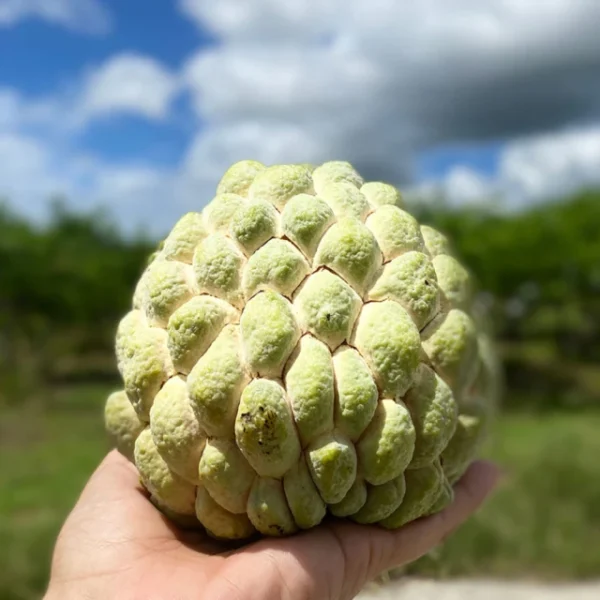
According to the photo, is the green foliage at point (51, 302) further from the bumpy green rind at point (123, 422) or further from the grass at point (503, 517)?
the bumpy green rind at point (123, 422)

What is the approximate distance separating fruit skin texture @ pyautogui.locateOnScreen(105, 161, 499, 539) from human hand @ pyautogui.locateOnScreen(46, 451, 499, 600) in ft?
0.24

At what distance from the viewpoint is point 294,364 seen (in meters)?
1.95

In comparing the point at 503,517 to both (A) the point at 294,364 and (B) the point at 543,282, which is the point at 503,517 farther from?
(B) the point at 543,282

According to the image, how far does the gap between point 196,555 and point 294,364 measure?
0.74m

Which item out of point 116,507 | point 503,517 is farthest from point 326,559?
point 503,517

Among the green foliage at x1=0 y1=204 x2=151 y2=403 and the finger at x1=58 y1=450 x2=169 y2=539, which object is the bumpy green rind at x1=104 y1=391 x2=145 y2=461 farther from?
the green foliage at x1=0 y1=204 x2=151 y2=403

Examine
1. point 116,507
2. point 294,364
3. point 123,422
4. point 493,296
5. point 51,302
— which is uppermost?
point 51,302

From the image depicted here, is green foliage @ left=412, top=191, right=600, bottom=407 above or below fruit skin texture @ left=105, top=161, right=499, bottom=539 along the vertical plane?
above

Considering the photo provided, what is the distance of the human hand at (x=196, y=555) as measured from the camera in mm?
1936

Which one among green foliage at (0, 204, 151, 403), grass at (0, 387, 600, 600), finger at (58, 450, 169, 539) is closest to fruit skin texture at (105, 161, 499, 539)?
finger at (58, 450, 169, 539)

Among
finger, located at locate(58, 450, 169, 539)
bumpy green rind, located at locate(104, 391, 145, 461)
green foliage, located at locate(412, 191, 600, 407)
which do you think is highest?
green foliage, located at locate(412, 191, 600, 407)

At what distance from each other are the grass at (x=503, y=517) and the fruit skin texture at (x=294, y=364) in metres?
1.87

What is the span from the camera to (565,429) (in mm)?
12484

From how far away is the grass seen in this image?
5.73 m
